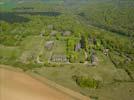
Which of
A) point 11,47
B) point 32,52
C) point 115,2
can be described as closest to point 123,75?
point 32,52

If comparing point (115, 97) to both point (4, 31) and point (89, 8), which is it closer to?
point (4, 31)

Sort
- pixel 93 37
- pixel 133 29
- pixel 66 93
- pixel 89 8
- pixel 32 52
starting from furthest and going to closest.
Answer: pixel 89 8, pixel 133 29, pixel 93 37, pixel 32 52, pixel 66 93

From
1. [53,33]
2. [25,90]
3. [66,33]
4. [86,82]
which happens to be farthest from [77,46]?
[25,90]

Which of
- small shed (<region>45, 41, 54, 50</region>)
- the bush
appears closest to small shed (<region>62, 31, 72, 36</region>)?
small shed (<region>45, 41, 54, 50</region>)

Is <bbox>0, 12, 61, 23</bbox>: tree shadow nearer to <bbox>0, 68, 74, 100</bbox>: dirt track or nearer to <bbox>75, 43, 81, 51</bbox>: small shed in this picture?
<bbox>75, 43, 81, 51</bbox>: small shed

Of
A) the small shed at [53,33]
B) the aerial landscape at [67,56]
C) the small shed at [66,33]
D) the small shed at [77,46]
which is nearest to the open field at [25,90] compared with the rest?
the aerial landscape at [67,56]

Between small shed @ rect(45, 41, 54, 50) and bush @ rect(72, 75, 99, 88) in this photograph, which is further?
small shed @ rect(45, 41, 54, 50)

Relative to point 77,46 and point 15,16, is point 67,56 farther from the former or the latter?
point 15,16

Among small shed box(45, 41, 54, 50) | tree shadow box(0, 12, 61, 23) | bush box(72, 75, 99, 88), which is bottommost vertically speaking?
bush box(72, 75, 99, 88)
